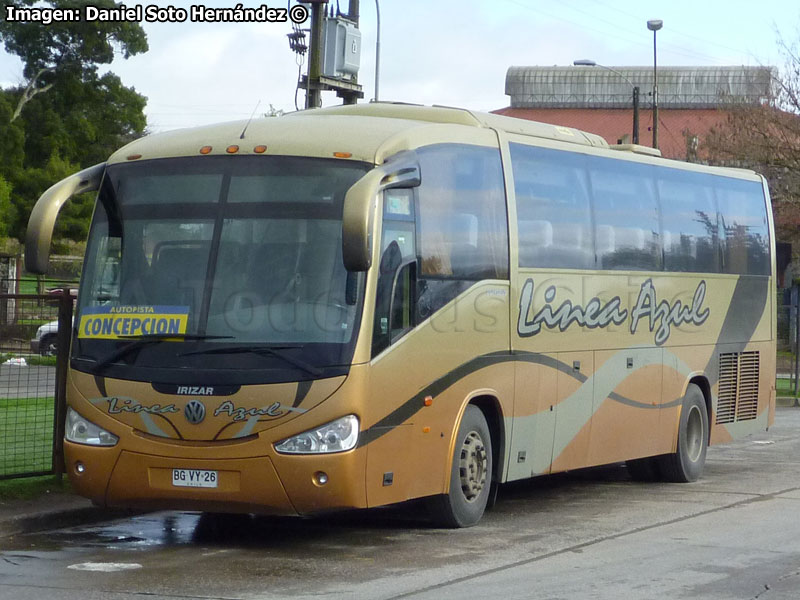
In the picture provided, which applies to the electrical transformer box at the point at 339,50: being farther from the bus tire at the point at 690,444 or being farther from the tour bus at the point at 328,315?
the bus tire at the point at 690,444

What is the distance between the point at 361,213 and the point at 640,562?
2947 millimetres

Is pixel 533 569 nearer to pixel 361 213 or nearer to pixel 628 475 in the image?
pixel 361 213

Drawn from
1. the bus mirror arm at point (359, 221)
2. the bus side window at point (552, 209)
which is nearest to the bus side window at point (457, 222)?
the bus side window at point (552, 209)

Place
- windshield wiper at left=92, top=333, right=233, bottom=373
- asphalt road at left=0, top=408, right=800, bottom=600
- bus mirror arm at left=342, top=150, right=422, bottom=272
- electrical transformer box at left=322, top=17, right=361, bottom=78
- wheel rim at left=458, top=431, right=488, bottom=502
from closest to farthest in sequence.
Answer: asphalt road at left=0, top=408, right=800, bottom=600 → bus mirror arm at left=342, top=150, right=422, bottom=272 → windshield wiper at left=92, top=333, right=233, bottom=373 → wheel rim at left=458, top=431, right=488, bottom=502 → electrical transformer box at left=322, top=17, right=361, bottom=78

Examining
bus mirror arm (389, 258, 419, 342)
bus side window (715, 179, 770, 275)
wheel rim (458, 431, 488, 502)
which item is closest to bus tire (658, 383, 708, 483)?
bus side window (715, 179, 770, 275)

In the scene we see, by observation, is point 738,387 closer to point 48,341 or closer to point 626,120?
point 48,341

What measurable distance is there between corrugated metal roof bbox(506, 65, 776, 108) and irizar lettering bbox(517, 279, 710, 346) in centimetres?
5754

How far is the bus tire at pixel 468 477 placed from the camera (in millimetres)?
10828

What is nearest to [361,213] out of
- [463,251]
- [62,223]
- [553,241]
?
[463,251]

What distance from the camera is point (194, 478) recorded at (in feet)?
31.8

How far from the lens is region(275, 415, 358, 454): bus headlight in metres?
9.55

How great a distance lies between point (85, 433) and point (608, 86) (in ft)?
219

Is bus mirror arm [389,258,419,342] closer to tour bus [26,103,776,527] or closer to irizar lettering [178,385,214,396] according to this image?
tour bus [26,103,776,527]

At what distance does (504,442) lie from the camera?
455 inches
